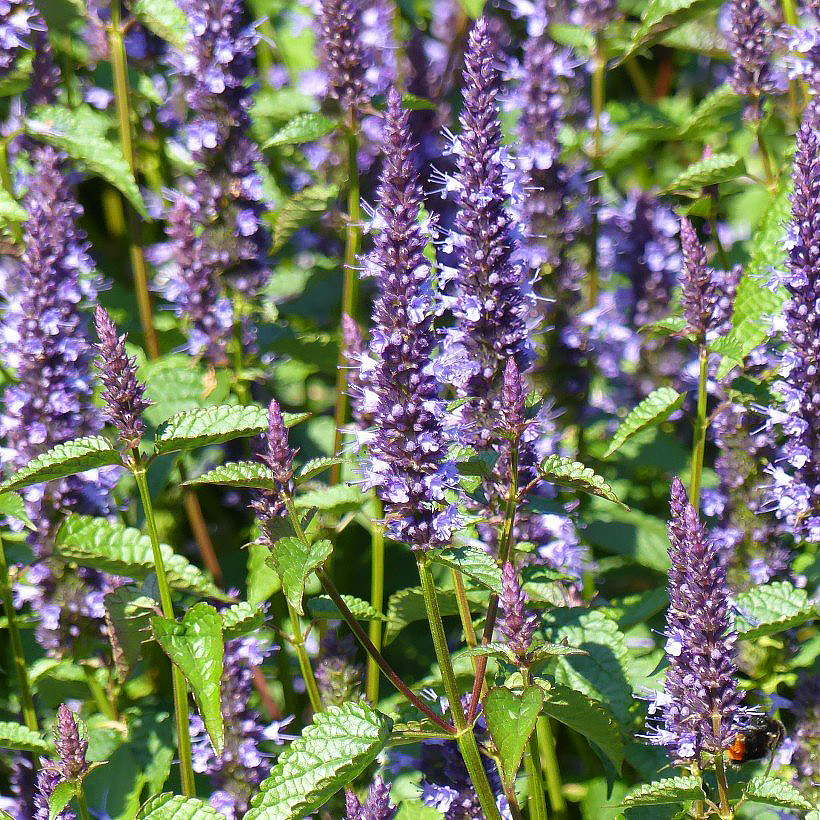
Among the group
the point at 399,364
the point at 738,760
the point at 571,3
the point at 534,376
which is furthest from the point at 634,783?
the point at 571,3

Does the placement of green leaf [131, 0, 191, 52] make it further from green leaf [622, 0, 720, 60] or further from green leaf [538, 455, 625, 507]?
green leaf [538, 455, 625, 507]

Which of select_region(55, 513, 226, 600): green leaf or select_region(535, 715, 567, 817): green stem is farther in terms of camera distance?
select_region(535, 715, 567, 817): green stem

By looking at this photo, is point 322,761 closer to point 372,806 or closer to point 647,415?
point 372,806

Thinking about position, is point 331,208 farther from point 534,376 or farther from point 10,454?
point 10,454

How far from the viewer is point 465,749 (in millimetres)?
3010

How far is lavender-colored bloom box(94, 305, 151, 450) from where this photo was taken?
2951 millimetres

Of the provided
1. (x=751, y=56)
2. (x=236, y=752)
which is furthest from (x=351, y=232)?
(x=236, y=752)

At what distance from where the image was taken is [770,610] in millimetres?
3479

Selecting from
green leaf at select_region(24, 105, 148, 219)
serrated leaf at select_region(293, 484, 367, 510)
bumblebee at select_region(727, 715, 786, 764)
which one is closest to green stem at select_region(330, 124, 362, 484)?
serrated leaf at select_region(293, 484, 367, 510)

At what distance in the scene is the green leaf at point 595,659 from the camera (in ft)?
11.6

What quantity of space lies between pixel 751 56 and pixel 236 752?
10.2 feet

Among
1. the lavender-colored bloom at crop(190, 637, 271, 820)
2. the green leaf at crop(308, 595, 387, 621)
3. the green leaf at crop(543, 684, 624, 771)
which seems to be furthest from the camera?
the lavender-colored bloom at crop(190, 637, 271, 820)

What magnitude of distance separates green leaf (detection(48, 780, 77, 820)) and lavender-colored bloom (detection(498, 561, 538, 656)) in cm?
121

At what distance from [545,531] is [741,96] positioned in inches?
83.1
